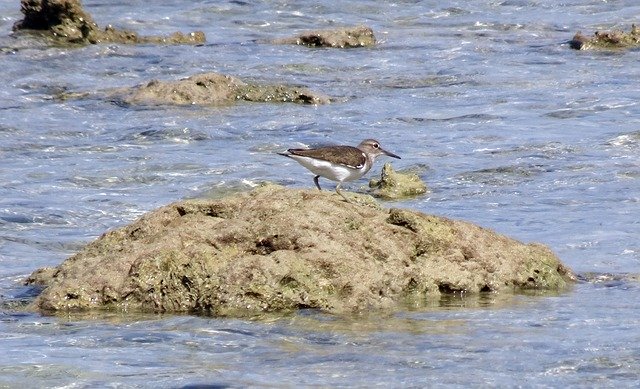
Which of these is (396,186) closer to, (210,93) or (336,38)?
(210,93)

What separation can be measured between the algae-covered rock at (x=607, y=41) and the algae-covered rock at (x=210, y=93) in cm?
547

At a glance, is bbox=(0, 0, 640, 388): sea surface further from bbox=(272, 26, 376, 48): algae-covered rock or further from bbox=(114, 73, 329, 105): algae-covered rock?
bbox=(272, 26, 376, 48): algae-covered rock

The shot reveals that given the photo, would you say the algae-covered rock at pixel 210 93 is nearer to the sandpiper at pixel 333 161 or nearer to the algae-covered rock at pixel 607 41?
the algae-covered rock at pixel 607 41

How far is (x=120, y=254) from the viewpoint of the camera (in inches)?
318

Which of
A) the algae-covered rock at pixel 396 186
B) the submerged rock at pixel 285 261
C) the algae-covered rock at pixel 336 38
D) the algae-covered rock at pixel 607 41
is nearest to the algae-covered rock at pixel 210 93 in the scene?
the algae-covered rock at pixel 336 38

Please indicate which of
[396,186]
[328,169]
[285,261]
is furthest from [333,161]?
[396,186]

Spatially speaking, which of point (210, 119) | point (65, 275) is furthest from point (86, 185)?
point (65, 275)

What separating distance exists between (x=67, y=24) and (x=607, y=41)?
351 inches

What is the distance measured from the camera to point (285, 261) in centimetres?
777

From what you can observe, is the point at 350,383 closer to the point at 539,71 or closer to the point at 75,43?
the point at 539,71

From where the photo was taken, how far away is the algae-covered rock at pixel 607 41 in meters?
20.6

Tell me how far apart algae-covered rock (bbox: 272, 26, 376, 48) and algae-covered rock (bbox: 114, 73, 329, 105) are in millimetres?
4062

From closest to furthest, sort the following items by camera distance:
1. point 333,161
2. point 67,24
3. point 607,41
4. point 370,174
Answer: point 333,161 → point 370,174 → point 607,41 → point 67,24

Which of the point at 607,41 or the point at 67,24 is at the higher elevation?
the point at 67,24
